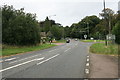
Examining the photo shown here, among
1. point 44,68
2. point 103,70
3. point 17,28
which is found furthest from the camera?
point 17,28

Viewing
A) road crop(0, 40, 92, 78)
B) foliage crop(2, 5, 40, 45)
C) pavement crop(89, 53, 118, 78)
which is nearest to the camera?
pavement crop(89, 53, 118, 78)

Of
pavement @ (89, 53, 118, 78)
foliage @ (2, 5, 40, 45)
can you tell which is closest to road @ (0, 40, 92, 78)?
pavement @ (89, 53, 118, 78)

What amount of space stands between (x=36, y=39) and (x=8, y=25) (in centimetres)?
797

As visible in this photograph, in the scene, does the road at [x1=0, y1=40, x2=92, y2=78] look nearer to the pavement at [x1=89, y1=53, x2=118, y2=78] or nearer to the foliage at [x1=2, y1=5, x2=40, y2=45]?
the pavement at [x1=89, y1=53, x2=118, y2=78]

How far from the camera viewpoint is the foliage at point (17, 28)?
33469mm

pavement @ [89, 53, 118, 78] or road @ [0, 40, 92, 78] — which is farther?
A: road @ [0, 40, 92, 78]

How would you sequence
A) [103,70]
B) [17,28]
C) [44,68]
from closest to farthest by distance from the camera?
[103,70] → [44,68] → [17,28]

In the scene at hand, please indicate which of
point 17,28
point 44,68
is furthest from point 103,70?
point 17,28

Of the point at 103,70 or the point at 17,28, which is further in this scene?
the point at 17,28

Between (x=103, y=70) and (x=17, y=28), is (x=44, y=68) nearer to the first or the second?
(x=103, y=70)

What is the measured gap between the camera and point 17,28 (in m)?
33.8

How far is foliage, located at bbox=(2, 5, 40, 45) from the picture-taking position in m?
33.5

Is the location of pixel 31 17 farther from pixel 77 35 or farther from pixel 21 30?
pixel 77 35

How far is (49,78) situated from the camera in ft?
25.4
